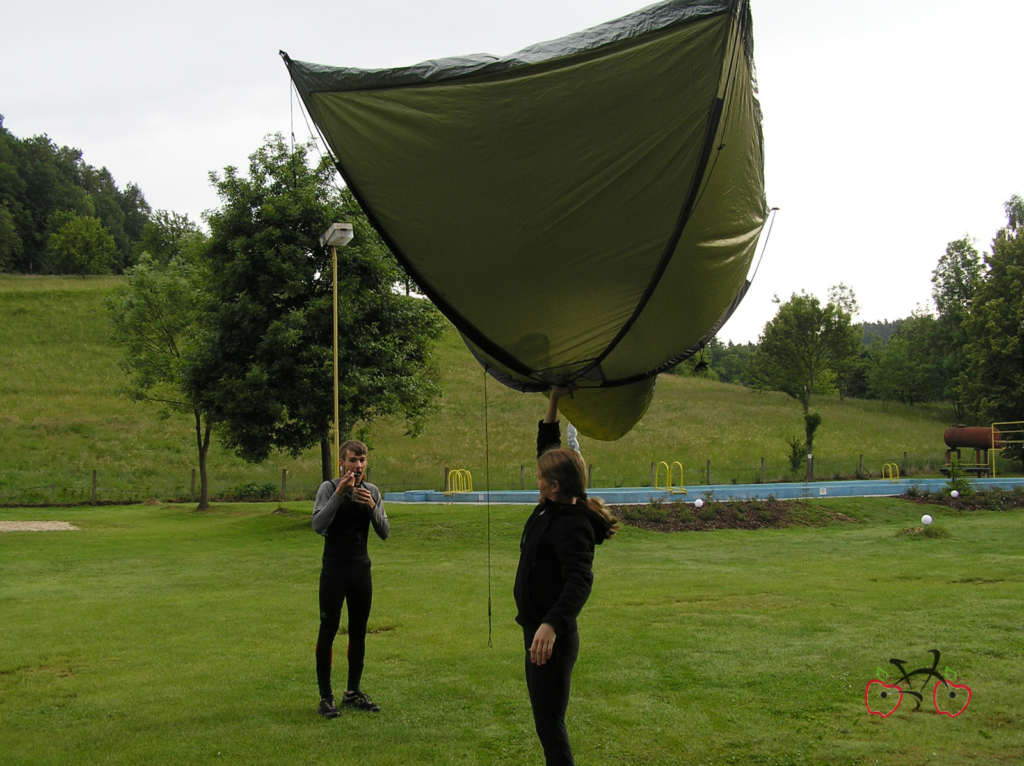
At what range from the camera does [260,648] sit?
891cm

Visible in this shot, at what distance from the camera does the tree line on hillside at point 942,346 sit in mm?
44250

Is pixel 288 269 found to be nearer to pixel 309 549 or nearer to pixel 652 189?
pixel 309 549

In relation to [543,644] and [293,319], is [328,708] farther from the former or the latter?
[293,319]

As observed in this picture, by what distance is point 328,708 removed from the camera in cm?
642

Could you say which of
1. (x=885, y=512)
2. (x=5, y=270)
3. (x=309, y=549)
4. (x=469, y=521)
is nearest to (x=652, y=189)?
(x=309, y=549)

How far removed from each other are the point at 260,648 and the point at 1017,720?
23.4 ft

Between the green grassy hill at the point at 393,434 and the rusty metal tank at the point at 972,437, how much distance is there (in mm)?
2566

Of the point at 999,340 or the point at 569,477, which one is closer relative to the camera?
the point at 569,477

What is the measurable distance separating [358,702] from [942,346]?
71450 mm

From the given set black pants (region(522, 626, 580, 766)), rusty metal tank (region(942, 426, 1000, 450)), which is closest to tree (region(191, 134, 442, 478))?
black pants (region(522, 626, 580, 766))

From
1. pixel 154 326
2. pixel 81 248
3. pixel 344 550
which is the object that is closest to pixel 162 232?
pixel 81 248
